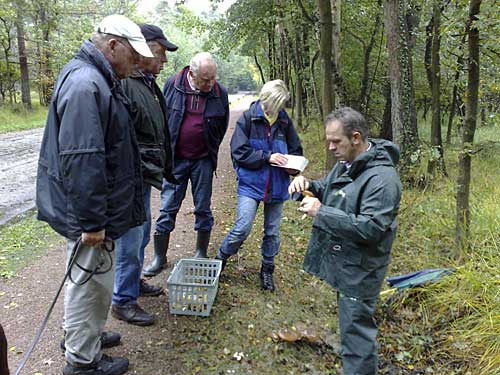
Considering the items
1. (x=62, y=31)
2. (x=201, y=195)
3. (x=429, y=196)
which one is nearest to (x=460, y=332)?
(x=201, y=195)

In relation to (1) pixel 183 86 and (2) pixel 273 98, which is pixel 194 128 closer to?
(1) pixel 183 86

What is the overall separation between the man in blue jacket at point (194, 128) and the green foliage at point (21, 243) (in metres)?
1.79

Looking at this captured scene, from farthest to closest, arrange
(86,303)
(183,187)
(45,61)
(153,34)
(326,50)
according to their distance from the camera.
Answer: (45,61), (326,50), (183,187), (153,34), (86,303)

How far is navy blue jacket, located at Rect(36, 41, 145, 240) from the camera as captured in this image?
2.35 meters

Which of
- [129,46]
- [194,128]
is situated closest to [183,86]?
[194,128]

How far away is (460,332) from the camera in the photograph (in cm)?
387

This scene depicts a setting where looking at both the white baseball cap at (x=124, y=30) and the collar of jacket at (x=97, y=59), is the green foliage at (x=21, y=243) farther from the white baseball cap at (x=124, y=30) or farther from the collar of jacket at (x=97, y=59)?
the white baseball cap at (x=124, y=30)

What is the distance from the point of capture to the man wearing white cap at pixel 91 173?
92.8 inches

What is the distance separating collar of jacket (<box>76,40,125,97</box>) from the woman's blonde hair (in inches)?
63.5

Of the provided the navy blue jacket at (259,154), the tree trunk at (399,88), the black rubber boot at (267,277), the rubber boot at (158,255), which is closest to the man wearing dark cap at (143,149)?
the navy blue jacket at (259,154)

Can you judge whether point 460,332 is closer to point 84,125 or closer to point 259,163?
point 259,163

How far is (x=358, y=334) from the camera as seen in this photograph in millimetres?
2793

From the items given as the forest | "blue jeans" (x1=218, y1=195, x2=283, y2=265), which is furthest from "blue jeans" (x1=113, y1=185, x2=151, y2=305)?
the forest

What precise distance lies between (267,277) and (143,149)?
1919 mm
